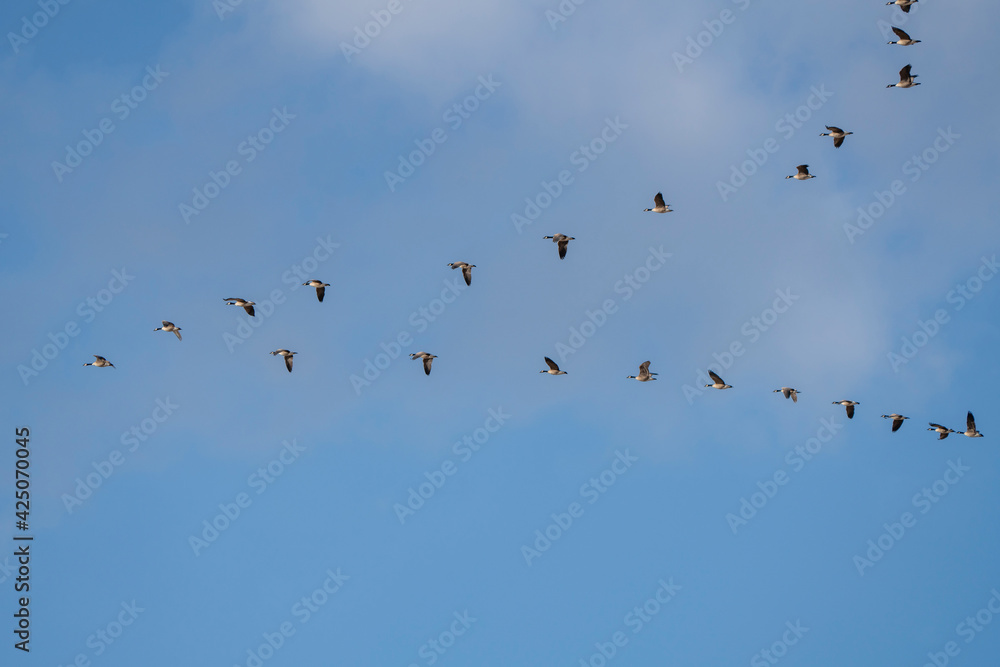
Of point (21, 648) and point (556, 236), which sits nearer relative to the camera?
point (21, 648)

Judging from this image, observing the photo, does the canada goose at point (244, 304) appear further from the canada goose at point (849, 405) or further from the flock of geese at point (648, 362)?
the canada goose at point (849, 405)

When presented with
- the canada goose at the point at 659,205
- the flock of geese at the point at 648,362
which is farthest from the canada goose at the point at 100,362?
the canada goose at the point at 659,205

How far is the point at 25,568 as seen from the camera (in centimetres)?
7075

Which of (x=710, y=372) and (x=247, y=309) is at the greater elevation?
(x=710, y=372)

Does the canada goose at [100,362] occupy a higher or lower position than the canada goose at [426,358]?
lower

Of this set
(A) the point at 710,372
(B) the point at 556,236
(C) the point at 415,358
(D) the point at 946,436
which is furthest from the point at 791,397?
(C) the point at 415,358

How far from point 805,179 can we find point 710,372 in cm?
1233

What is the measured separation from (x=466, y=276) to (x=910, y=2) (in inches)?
1100

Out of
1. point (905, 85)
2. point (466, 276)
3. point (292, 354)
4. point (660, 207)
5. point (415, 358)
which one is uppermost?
point (905, 85)

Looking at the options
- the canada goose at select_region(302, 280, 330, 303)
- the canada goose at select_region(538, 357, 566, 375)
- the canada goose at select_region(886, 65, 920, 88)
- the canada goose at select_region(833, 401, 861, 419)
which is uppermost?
the canada goose at select_region(886, 65, 920, 88)

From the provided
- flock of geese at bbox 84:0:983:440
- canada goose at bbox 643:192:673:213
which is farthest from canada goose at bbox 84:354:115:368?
canada goose at bbox 643:192:673:213

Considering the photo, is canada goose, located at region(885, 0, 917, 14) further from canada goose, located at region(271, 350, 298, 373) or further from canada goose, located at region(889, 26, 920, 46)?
canada goose, located at region(271, 350, 298, 373)

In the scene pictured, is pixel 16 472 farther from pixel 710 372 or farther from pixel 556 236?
pixel 710 372

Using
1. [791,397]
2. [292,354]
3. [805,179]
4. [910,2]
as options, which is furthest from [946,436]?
[292,354]
